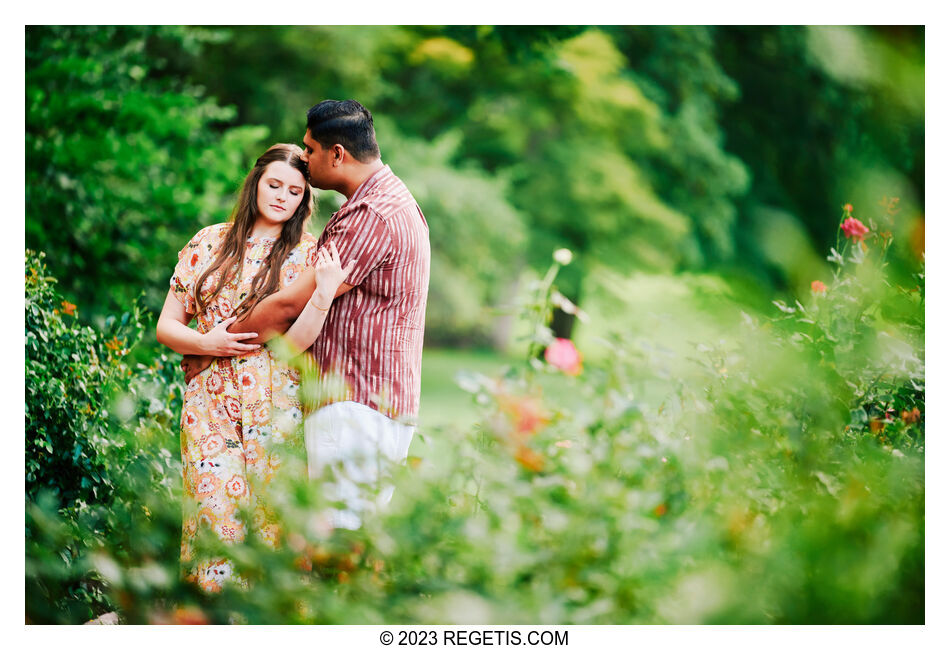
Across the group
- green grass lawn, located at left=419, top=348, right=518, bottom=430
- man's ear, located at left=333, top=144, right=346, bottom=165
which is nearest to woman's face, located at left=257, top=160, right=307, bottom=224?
man's ear, located at left=333, top=144, right=346, bottom=165

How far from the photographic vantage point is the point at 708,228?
12117 mm

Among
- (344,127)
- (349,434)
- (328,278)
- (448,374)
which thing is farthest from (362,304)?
(448,374)

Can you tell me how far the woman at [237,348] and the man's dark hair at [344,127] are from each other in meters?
0.13

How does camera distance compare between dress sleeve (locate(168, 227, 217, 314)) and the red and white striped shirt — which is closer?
the red and white striped shirt

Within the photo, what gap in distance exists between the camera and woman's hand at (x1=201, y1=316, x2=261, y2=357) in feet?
8.00

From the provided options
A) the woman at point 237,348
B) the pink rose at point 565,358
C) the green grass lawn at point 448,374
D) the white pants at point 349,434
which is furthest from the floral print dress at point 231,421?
the green grass lawn at point 448,374

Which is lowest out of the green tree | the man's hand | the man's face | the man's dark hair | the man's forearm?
the man's hand

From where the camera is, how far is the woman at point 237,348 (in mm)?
2445

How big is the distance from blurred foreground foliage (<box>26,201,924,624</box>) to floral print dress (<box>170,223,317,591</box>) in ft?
0.30

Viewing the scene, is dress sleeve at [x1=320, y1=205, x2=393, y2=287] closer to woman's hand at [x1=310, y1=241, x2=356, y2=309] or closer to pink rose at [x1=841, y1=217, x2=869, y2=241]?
woman's hand at [x1=310, y1=241, x2=356, y2=309]

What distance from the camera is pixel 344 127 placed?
2.47m

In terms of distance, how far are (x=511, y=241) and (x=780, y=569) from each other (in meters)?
9.42
